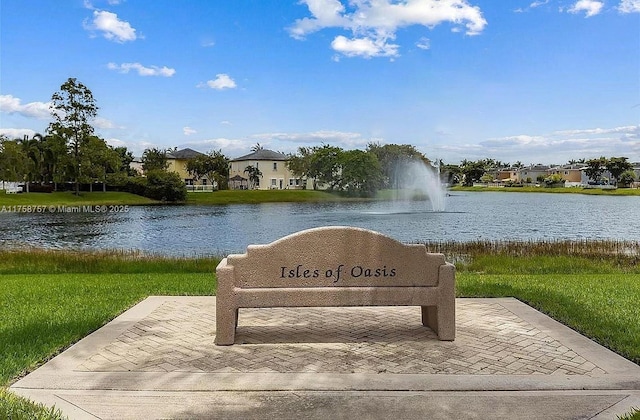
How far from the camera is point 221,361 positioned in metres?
5.28

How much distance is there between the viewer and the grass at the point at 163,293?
589cm

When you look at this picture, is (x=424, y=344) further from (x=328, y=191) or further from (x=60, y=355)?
(x=328, y=191)

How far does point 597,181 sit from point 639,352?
120039 millimetres

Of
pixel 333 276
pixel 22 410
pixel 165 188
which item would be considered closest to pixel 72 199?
pixel 165 188

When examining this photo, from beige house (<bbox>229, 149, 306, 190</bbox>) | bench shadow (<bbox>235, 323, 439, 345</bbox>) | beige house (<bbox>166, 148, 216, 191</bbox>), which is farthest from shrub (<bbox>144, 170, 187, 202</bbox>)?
bench shadow (<bbox>235, 323, 439, 345</bbox>)

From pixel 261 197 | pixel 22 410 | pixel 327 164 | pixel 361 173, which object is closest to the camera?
pixel 22 410

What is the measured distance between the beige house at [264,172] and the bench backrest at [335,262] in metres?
93.4

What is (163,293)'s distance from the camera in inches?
356

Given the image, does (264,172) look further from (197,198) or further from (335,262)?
(335,262)

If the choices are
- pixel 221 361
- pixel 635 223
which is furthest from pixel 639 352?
pixel 635 223

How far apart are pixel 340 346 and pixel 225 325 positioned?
1.19 m

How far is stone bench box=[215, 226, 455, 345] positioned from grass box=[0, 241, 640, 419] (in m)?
1.75

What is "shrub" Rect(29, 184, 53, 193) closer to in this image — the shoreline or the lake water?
the shoreline

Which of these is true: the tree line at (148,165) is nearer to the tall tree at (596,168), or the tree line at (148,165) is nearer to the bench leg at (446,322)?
the tall tree at (596,168)
